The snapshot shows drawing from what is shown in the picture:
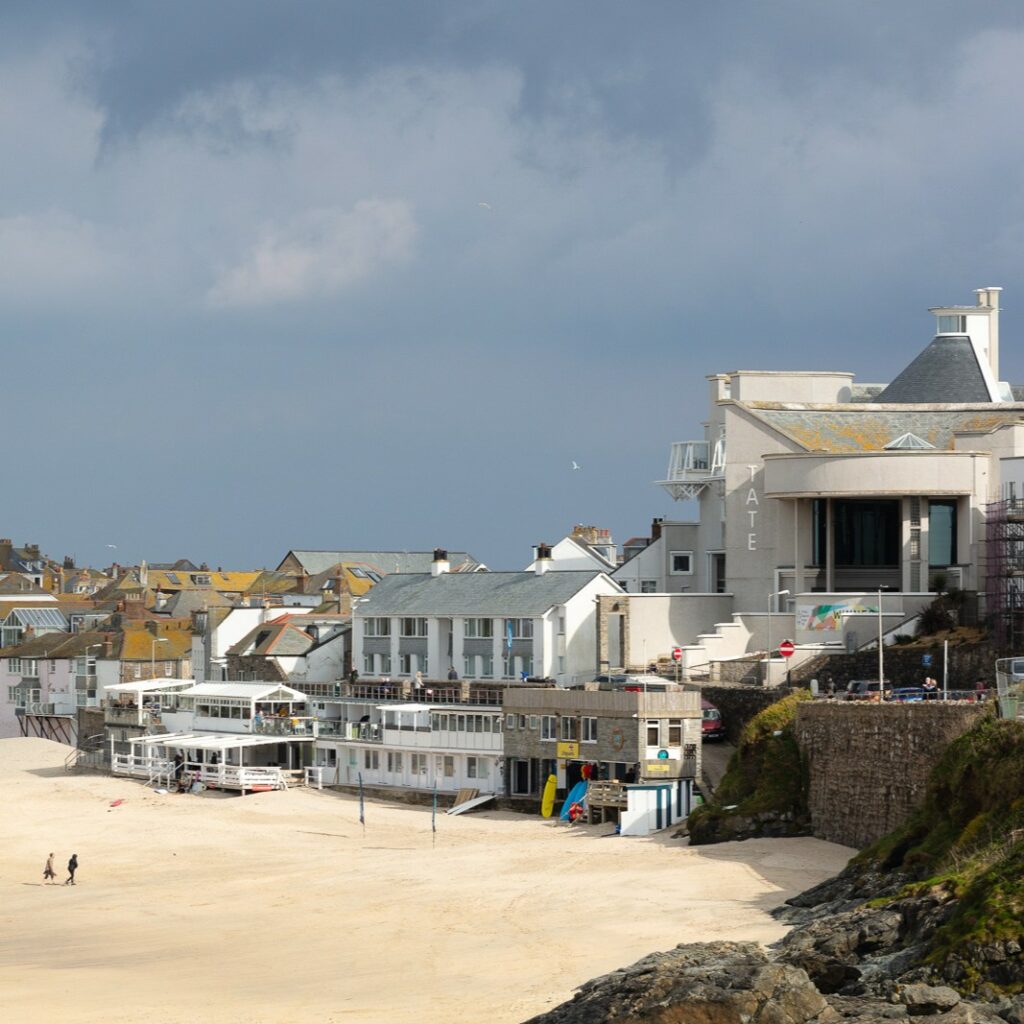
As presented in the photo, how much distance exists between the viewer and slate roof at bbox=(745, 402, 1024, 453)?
61.4 meters

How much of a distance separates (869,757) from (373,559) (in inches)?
2771

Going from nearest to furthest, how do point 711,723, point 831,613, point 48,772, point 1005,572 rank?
point 711,723, point 1005,572, point 831,613, point 48,772

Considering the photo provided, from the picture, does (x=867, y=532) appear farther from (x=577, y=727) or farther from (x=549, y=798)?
(x=549, y=798)

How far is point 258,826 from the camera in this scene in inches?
2067

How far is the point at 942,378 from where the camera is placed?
67.2 meters

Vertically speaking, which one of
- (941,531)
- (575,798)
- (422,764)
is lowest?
(575,798)

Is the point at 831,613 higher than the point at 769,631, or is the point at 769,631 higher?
the point at 831,613

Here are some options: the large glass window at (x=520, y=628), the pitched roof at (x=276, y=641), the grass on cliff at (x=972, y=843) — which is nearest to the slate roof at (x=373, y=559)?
the pitched roof at (x=276, y=641)

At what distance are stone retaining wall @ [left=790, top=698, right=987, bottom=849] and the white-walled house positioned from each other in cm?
1797

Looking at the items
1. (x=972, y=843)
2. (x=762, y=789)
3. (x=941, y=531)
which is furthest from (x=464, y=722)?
(x=972, y=843)

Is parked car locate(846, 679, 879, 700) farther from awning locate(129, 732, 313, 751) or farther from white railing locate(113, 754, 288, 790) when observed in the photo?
awning locate(129, 732, 313, 751)

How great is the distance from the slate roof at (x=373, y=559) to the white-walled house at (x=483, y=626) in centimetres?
3128

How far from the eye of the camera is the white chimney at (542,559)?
214 feet

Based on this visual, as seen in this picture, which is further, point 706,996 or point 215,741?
point 215,741
